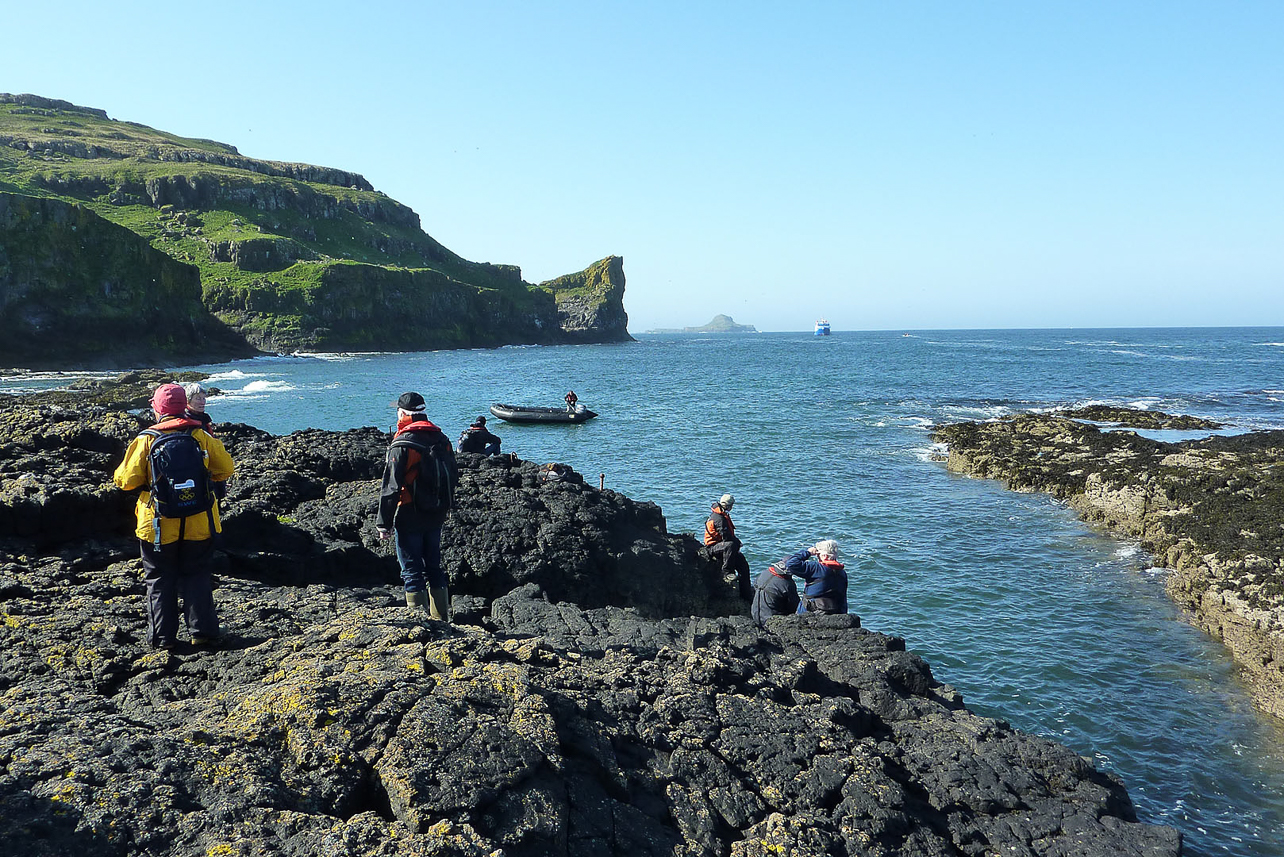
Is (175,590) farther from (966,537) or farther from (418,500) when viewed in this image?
(966,537)

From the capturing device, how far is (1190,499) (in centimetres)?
1972

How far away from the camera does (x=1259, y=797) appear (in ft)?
27.5

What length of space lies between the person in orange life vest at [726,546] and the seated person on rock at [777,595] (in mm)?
2993

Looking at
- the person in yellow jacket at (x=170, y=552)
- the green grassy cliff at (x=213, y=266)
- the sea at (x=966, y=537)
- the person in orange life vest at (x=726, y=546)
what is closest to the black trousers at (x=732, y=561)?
the person in orange life vest at (x=726, y=546)

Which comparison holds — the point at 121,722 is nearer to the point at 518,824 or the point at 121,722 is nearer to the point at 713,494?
the point at 518,824

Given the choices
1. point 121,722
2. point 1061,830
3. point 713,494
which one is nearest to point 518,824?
point 121,722

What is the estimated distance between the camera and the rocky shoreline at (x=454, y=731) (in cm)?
354

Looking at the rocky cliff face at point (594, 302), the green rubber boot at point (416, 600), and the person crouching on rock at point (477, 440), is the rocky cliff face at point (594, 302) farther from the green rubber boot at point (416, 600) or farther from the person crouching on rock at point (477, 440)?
the green rubber boot at point (416, 600)

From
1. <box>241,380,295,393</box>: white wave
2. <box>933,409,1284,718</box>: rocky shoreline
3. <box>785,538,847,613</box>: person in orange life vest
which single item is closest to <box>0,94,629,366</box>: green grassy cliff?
<box>241,380,295,393</box>: white wave

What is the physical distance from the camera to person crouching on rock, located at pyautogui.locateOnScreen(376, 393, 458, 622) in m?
7.03

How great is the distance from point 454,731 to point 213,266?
120961mm

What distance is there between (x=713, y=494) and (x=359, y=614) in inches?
735

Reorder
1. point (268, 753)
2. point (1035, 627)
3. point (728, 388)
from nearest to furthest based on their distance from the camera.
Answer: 1. point (268, 753)
2. point (1035, 627)
3. point (728, 388)

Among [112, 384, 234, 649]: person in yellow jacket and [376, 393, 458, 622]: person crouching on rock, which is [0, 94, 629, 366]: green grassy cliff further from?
[112, 384, 234, 649]: person in yellow jacket
